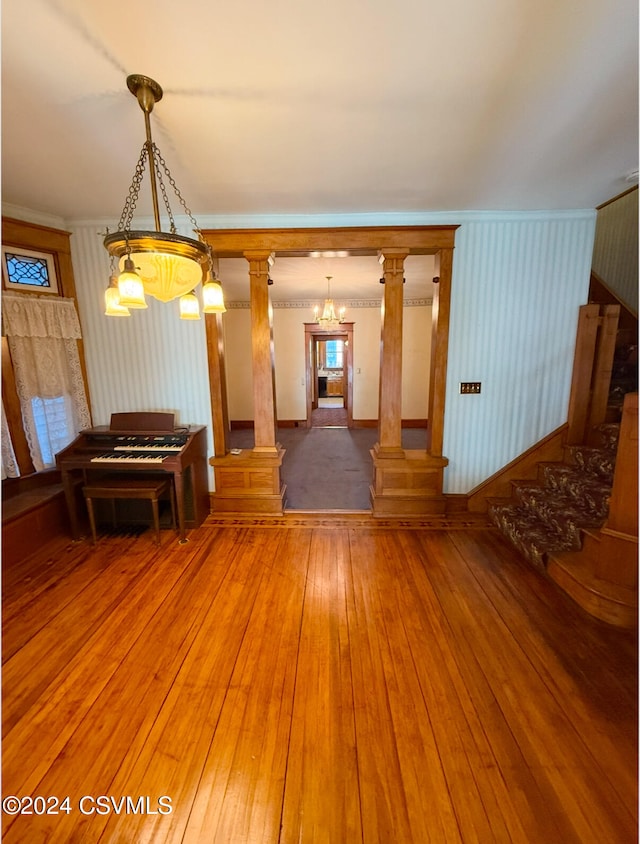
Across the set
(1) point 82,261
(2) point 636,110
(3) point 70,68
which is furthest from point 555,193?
(1) point 82,261

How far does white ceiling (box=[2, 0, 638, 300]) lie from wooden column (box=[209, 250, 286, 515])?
1.39m

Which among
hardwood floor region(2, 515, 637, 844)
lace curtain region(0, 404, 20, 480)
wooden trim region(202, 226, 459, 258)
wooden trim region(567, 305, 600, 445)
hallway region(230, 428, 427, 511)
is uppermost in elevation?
wooden trim region(202, 226, 459, 258)

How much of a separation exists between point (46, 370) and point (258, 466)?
208 centimetres

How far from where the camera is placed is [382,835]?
1.17 metres

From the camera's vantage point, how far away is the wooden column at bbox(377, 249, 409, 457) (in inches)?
120

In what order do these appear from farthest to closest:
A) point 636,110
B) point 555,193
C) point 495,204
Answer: point 495,204
point 555,193
point 636,110

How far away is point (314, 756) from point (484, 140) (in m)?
3.23

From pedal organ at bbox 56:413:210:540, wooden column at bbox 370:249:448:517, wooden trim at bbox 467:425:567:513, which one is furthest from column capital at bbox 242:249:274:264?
wooden trim at bbox 467:425:567:513

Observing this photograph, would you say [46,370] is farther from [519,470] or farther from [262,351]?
[519,470]

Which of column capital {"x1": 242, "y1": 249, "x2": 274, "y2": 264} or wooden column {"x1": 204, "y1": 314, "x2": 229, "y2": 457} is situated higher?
column capital {"x1": 242, "y1": 249, "x2": 274, "y2": 264}

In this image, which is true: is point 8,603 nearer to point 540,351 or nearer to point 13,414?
point 13,414

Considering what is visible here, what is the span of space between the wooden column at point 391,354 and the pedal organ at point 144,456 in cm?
178

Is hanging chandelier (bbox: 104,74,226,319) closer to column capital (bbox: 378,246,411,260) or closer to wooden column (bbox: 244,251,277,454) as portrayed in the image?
wooden column (bbox: 244,251,277,454)

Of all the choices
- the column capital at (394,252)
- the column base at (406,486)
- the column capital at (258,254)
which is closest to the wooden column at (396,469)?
the column base at (406,486)
